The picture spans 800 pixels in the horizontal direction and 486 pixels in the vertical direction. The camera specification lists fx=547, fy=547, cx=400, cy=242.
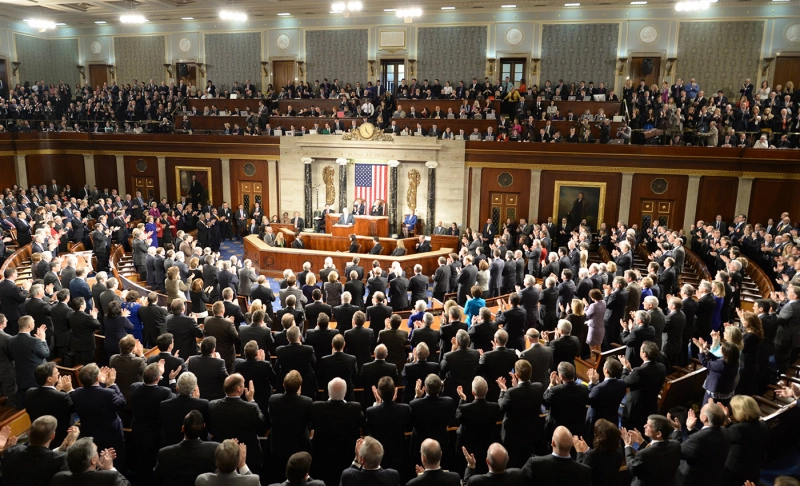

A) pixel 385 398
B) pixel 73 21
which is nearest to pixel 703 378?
pixel 385 398

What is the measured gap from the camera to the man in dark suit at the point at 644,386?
560 cm

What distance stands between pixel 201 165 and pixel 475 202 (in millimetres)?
10681

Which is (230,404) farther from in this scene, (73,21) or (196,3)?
(73,21)

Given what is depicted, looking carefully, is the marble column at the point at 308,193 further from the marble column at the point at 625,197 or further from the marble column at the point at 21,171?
the marble column at the point at 21,171

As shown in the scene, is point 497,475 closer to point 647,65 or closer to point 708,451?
point 708,451

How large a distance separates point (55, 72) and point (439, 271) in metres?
24.4

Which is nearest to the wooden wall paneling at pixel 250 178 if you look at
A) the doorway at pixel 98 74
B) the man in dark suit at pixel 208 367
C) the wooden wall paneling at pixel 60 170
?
the wooden wall paneling at pixel 60 170

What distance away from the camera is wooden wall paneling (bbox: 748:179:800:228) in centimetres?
1591

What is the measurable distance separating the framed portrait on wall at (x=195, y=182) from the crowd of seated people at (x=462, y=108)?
67.3 inches

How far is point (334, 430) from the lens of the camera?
15.4 feet

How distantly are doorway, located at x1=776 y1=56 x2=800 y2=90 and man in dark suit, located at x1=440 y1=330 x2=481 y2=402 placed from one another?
20.2 meters

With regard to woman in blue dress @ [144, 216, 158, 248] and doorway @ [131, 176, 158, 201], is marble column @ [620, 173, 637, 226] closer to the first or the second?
woman in blue dress @ [144, 216, 158, 248]

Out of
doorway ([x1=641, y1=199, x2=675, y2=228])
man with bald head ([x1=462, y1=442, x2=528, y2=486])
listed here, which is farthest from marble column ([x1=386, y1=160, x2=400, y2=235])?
man with bald head ([x1=462, y1=442, x2=528, y2=486])

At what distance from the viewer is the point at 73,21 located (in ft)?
81.8
